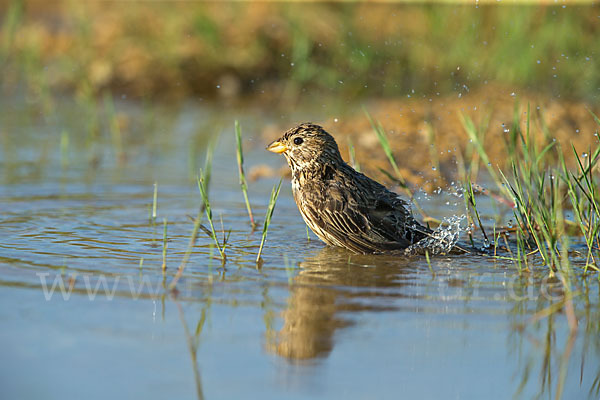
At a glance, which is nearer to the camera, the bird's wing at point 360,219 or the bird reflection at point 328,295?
the bird reflection at point 328,295

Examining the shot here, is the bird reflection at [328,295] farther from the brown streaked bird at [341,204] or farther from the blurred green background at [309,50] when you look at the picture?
the blurred green background at [309,50]

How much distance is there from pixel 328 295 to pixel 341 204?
4.31 ft

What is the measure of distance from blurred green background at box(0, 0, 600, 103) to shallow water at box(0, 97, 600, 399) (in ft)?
17.4

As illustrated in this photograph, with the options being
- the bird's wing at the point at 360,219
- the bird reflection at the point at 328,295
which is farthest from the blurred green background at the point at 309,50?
the bird reflection at the point at 328,295

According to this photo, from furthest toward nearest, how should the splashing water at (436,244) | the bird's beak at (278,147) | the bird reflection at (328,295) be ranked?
1. the bird's beak at (278,147)
2. the splashing water at (436,244)
3. the bird reflection at (328,295)

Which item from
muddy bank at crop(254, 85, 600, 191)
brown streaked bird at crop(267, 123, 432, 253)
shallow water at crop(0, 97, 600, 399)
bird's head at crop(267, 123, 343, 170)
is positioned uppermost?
muddy bank at crop(254, 85, 600, 191)

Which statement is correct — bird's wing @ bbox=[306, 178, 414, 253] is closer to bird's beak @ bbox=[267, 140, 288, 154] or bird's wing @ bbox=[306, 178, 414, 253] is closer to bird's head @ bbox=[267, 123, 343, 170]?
bird's head @ bbox=[267, 123, 343, 170]

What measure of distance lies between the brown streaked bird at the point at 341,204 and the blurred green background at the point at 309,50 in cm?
540

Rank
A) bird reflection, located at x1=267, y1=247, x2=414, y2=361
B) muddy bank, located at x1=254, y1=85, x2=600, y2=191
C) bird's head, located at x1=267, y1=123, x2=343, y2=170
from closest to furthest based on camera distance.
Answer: bird reflection, located at x1=267, y1=247, x2=414, y2=361 < bird's head, located at x1=267, y1=123, x2=343, y2=170 < muddy bank, located at x1=254, y1=85, x2=600, y2=191

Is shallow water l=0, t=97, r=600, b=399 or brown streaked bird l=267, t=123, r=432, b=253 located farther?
brown streaked bird l=267, t=123, r=432, b=253

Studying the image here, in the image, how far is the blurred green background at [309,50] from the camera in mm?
11594

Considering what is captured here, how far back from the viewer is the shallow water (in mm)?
3545

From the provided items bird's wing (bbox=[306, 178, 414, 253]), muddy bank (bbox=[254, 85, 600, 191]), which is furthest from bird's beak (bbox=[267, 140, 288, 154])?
muddy bank (bbox=[254, 85, 600, 191])

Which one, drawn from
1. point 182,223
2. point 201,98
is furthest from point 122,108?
point 182,223
